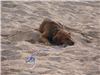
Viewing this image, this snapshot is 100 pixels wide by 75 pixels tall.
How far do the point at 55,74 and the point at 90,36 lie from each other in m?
2.14

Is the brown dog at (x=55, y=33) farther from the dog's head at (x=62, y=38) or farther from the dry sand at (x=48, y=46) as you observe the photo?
the dry sand at (x=48, y=46)

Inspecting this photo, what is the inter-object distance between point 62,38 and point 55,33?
23 cm

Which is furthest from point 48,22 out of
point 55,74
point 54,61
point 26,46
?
point 55,74

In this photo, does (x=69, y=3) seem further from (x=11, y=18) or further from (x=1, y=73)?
(x=1, y=73)

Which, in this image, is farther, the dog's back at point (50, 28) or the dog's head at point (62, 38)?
the dog's back at point (50, 28)

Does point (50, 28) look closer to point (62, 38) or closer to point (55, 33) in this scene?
point (55, 33)

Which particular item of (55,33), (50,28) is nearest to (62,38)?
(55,33)

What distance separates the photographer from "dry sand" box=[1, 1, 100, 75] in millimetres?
5196

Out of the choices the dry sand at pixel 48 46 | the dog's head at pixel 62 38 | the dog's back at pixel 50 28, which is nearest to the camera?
the dry sand at pixel 48 46

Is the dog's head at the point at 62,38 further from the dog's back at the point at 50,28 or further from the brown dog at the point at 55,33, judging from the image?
the dog's back at the point at 50,28

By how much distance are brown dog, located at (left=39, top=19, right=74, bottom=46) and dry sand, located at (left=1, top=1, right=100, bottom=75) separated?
16 cm

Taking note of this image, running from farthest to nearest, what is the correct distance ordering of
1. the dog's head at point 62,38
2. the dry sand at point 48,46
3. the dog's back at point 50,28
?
the dog's back at point 50,28, the dog's head at point 62,38, the dry sand at point 48,46

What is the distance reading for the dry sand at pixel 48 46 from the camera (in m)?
5.20

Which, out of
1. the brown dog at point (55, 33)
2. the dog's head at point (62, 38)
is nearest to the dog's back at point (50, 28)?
the brown dog at point (55, 33)
